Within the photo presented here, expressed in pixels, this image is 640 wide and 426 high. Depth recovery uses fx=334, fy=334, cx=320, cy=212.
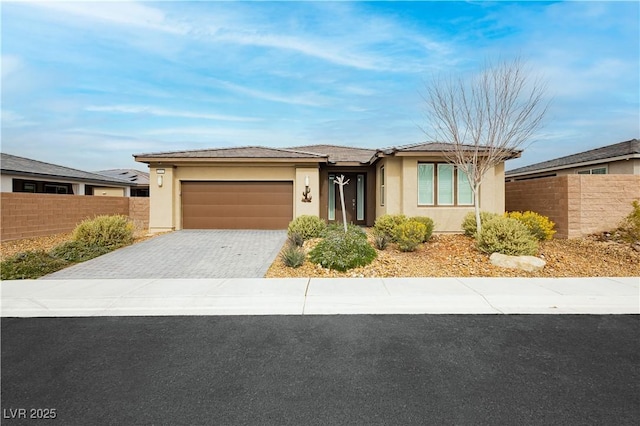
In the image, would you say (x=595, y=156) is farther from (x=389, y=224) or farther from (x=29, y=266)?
(x=29, y=266)

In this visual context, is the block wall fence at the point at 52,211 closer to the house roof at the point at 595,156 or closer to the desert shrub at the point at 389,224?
the desert shrub at the point at 389,224

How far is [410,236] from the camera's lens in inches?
407

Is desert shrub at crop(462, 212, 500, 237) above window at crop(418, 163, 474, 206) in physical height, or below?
below

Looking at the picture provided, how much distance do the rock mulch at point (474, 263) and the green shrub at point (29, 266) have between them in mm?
5847

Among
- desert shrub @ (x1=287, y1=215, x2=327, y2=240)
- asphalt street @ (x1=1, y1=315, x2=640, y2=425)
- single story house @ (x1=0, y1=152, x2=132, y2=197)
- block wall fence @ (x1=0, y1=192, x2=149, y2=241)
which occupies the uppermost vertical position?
single story house @ (x1=0, y1=152, x2=132, y2=197)

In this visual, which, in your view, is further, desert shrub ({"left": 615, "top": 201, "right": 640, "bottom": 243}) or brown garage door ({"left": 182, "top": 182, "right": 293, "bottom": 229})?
brown garage door ({"left": 182, "top": 182, "right": 293, "bottom": 229})

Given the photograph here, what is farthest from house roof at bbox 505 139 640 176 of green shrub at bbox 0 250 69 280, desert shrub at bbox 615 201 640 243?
green shrub at bbox 0 250 69 280

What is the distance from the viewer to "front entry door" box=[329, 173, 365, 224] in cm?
1753

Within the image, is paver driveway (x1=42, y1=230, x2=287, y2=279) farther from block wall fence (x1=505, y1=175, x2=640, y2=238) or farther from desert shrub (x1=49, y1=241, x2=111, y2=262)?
block wall fence (x1=505, y1=175, x2=640, y2=238)

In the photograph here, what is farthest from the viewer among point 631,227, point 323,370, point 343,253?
point 631,227

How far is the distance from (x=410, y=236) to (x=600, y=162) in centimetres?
1401

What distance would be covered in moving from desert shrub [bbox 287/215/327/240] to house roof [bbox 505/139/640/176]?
15.1 m

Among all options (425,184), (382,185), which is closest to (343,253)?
(425,184)

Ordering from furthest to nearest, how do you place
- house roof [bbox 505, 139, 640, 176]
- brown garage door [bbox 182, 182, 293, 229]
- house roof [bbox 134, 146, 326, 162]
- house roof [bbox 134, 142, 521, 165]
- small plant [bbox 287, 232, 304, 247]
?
house roof [bbox 505, 139, 640, 176], brown garage door [bbox 182, 182, 293, 229], house roof [bbox 134, 146, 326, 162], house roof [bbox 134, 142, 521, 165], small plant [bbox 287, 232, 304, 247]
